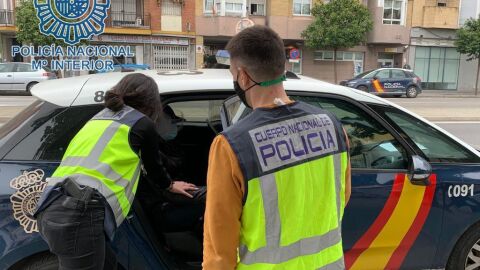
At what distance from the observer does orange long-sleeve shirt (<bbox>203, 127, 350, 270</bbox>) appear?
55.2 inches

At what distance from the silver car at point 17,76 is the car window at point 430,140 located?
19.8 meters

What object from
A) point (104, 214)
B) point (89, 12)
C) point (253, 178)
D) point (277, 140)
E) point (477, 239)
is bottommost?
point (477, 239)

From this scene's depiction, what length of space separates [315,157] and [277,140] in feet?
0.52

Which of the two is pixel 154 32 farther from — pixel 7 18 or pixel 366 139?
pixel 366 139

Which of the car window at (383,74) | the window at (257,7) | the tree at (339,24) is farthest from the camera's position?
the window at (257,7)

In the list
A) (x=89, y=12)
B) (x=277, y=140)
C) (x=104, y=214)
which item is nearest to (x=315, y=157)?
(x=277, y=140)

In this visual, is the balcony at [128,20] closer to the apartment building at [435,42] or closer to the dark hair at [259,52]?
the apartment building at [435,42]

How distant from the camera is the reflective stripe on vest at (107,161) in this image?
81.3 inches

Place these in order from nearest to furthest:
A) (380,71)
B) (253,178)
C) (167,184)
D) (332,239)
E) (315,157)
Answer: (253,178), (315,157), (332,239), (167,184), (380,71)

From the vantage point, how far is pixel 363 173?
2795 mm

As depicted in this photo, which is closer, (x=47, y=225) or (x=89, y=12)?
(x=47, y=225)

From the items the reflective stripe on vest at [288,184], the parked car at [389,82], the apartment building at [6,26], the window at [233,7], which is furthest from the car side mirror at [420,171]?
the apartment building at [6,26]

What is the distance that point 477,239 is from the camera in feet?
9.80

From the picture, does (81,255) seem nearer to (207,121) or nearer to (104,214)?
(104,214)
